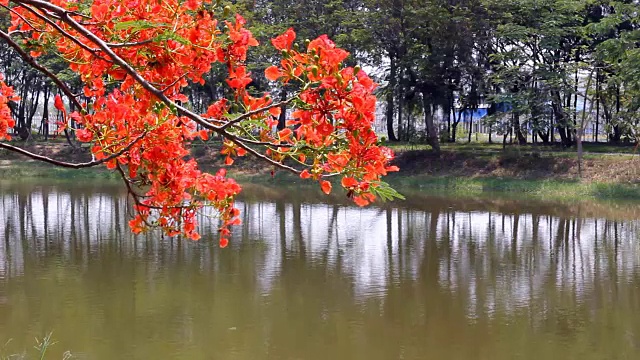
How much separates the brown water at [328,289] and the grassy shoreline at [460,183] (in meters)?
4.09

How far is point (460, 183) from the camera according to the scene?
1962 centimetres

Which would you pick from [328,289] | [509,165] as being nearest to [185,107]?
[328,289]

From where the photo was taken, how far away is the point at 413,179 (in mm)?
20438

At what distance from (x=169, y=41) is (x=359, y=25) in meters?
20.4

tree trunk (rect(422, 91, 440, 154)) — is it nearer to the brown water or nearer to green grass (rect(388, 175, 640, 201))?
green grass (rect(388, 175, 640, 201))

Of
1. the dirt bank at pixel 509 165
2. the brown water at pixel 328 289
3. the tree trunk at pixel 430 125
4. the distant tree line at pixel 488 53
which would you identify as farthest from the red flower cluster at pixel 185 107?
the tree trunk at pixel 430 125

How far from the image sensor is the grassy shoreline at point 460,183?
57.0 feet

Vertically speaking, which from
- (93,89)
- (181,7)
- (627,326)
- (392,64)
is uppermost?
(392,64)

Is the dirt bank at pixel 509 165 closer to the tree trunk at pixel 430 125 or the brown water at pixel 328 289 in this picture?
the tree trunk at pixel 430 125

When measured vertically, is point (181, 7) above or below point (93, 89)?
above

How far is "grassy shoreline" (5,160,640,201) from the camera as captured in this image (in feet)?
57.0

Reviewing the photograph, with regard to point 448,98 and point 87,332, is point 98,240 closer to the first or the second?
point 87,332

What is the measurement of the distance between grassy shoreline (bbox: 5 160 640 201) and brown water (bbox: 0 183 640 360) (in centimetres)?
409

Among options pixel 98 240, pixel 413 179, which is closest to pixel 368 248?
pixel 98 240
